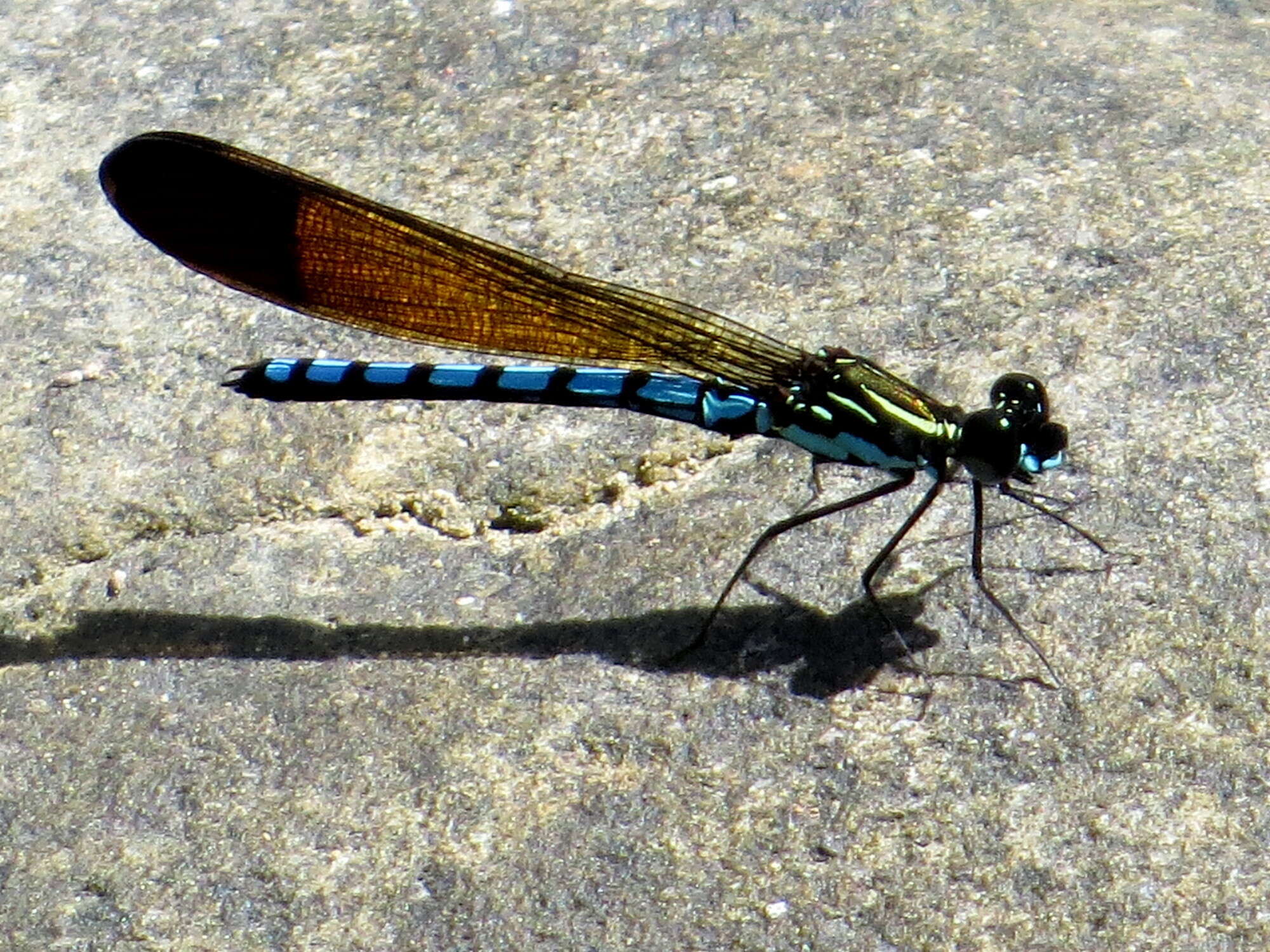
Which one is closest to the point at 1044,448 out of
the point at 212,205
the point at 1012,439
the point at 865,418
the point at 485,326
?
the point at 1012,439

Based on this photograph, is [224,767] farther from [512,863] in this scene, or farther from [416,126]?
[416,126]

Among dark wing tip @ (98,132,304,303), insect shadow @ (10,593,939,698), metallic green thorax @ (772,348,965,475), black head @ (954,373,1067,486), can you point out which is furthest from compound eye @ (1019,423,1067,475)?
dark wing tip @ (98,132,304,303)

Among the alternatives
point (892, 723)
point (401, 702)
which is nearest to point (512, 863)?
point (401, 702)

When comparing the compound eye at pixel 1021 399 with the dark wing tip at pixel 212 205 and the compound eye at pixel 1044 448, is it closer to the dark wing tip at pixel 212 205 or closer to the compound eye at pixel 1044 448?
the compound eye at pixel 1044 448

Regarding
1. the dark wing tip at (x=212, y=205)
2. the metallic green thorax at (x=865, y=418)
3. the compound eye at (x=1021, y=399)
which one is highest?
the dark wing tip at (x=212, y=205)

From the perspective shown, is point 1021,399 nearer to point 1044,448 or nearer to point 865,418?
point 1044,448

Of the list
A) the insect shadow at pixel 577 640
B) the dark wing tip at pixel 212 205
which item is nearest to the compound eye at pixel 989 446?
the insect shadow at pixel 577 640
